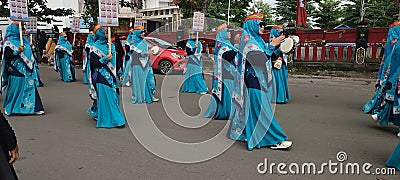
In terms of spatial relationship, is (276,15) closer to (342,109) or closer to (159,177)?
(342,109)

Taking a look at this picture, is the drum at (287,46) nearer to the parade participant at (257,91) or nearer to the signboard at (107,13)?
the parade participant at (257,91)

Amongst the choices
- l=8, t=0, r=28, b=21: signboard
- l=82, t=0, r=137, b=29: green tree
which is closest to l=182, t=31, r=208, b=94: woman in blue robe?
l=8, t=0, r=28, b=21: signboard

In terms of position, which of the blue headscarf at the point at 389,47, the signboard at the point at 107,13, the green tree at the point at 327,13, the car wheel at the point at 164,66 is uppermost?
the green tree at the point at 327,13

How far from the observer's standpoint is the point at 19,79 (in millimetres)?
6762

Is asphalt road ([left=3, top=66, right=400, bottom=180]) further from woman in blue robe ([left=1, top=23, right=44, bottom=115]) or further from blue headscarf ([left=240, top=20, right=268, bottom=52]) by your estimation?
blue headscarf ([left=240, top=20, right=268, bottom=52])

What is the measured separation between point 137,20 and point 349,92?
232 inches

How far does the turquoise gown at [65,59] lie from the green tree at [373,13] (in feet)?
67.8

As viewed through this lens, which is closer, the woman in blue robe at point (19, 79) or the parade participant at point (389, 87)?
the parade participant at point (389, 87)

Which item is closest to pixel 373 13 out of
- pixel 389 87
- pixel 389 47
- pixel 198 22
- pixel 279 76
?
pixel 198 22

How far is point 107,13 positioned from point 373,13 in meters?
27.7

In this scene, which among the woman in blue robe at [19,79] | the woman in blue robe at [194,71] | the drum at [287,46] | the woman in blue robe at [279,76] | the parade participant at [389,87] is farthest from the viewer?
the woman in blue robe at [194,71]

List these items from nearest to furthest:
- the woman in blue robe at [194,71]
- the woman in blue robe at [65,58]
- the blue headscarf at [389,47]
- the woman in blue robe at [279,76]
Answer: the blue headscarf at [389,47]
the woman in blue robe at [279,76]
the woman in blue robe at [194,71]
the woman in blue robe at [65,58]

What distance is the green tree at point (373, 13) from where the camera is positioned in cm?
2676

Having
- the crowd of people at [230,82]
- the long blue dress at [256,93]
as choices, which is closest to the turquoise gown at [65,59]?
the crowd of people at [230,82]
